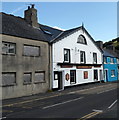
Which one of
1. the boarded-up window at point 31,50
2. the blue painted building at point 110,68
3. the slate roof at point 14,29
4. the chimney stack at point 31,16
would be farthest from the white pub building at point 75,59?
the chimney stack at point 31,16

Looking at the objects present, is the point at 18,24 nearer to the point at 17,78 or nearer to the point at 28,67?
the point at 28,67

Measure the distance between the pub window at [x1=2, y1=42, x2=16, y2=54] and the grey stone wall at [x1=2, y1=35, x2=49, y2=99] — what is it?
342mm

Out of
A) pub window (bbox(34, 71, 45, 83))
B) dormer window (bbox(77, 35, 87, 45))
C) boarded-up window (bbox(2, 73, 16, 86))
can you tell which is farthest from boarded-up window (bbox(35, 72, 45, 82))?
dormer window (bbox(77, 35, 87, 45))

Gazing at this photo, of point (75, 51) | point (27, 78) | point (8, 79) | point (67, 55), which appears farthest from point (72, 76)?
point (8, 79)

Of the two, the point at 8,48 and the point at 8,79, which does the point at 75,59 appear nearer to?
the point at 8,48

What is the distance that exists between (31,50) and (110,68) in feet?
73.0

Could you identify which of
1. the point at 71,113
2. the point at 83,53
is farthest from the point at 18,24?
the point at 71,113

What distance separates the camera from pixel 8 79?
15.1 metres

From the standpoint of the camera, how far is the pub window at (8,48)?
1520cm

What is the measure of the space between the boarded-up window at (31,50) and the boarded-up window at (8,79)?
3.08m

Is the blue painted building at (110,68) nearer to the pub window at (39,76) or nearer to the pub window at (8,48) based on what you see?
the pub window at (39,76)

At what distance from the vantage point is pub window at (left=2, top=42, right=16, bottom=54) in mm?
15195

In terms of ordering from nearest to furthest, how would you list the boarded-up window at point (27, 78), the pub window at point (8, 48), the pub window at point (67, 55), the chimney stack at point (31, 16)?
the pub window at point (8, 48) → the boarded-up window at point (27, 78) → the chimney stack at point (31, 16) → the pub window at point (67, 55)

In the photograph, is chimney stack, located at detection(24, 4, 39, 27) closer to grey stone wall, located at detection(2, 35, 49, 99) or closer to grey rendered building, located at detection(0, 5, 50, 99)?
grey rendered building, located at detection(0, 5, 50, 99)
